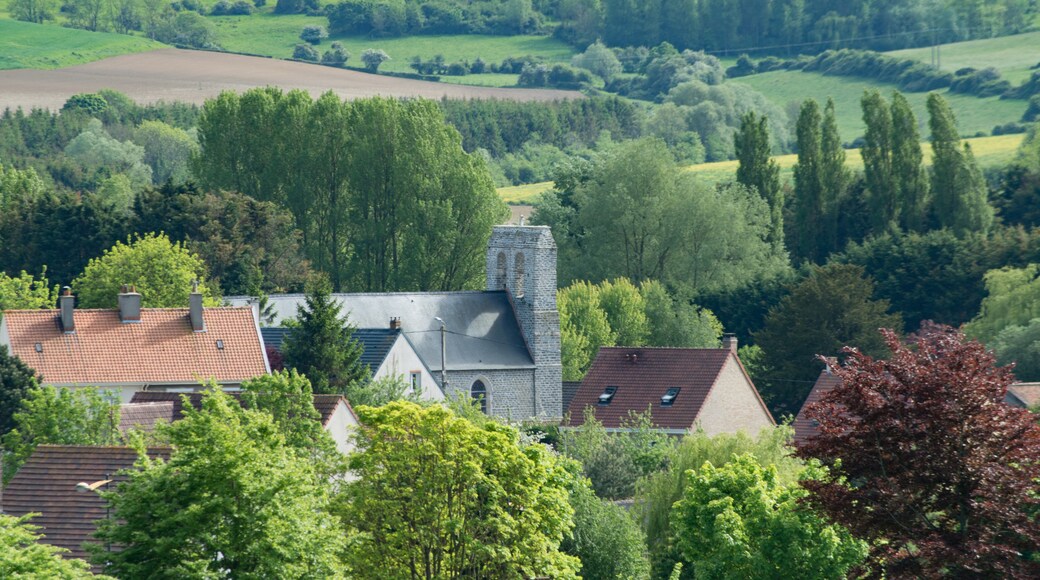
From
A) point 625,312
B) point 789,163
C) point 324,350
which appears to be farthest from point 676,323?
point 789,163

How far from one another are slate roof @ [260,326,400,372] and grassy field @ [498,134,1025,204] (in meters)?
69.6

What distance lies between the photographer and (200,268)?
83750 millimetres

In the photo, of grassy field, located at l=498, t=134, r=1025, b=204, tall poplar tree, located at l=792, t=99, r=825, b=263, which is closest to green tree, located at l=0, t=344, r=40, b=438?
tall poplar tree, located at l=792, t=99, r=825, b=263

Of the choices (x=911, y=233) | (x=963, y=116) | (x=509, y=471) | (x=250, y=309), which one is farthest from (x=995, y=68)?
(x=509, y=471)

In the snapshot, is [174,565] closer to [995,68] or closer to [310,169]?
[310,169]

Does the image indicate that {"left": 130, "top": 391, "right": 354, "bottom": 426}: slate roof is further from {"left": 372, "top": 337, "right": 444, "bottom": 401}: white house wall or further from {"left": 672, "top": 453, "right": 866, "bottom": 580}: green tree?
{"left": 372, "top": 337, "right": 444, "bottom": 401}: white house wall

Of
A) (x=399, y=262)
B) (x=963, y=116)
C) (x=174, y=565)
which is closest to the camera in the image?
(x=174, y=565)

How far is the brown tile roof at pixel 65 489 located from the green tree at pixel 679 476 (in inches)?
454

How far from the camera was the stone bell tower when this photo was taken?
7975 centimetres

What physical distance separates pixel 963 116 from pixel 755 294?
81.7 metres

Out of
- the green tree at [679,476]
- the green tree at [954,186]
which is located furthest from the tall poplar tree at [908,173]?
the green tree at [679,476]

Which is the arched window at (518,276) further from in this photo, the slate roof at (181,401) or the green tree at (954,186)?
the green tree at (954,186)

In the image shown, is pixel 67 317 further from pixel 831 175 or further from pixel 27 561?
pixel 831 175

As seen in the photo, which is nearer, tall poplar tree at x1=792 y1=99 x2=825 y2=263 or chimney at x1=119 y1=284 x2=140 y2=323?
chimney at x1=119 y1=284 x2=140 y2=323
